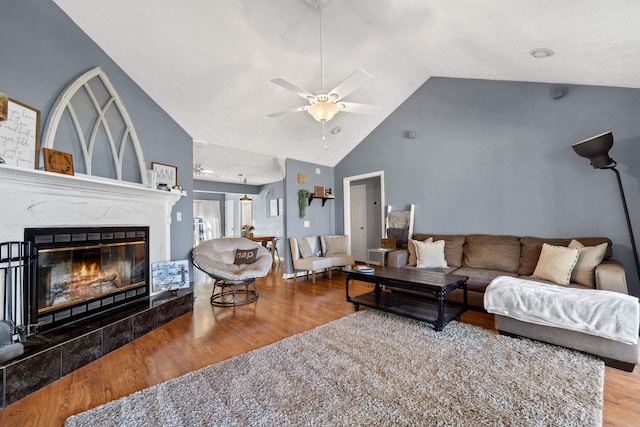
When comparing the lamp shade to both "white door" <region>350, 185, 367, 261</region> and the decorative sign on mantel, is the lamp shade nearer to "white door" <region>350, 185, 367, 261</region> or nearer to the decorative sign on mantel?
"white door" <region>350, 185, 367, 261</region>

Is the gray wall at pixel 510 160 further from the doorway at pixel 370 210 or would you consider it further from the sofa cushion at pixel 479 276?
the doorway at pixel 370 210

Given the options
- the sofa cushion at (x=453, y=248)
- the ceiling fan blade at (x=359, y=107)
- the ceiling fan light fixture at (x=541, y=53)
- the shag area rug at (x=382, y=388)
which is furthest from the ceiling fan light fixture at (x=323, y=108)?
the sofa cushion at (x=453, y=248)

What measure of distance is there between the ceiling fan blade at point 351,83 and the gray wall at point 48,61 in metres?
2.39

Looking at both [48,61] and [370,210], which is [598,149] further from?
[48,61]

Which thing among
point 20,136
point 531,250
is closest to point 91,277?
point 20,136

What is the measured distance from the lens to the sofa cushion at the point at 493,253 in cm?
362

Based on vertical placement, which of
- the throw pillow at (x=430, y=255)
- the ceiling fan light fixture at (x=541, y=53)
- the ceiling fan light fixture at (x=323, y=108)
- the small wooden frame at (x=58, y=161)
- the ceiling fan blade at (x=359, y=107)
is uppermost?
the ceiling fan light fixture at (x=541, y=53)

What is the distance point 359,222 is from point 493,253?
11.2ft

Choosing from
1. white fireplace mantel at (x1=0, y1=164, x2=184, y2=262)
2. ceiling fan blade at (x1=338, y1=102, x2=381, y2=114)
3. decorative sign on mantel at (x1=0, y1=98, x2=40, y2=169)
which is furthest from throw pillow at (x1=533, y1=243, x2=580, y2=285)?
decorative sign on mantel at (x1=0, y1=98, x2=40, y2=169)

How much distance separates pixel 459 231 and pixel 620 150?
78.7 inches

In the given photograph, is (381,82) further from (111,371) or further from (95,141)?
(111,371)

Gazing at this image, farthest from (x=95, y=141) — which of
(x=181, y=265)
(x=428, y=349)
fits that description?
(x=428, y=349)

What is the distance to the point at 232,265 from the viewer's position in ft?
13.8

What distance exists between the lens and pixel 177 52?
9.93 feet
